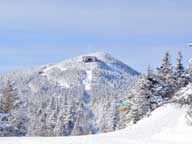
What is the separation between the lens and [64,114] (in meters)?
97.9

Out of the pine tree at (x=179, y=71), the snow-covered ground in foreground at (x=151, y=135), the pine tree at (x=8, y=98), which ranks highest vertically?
the pine tree at (x=179, y=71)

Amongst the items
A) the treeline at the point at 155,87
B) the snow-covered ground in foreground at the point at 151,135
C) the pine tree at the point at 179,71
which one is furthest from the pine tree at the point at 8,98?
the snow-covered ground in foreground at the point at 151,135

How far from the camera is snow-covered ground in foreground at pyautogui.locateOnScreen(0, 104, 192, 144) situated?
19.4 metres

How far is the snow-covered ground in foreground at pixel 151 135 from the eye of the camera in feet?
63.5

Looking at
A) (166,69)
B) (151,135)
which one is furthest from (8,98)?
(151,135)

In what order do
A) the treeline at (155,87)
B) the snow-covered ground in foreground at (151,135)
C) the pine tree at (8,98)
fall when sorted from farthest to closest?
the pine tree at (8,98)
the treeline at (155,87)
the snow-covered ground in foreground at (151,135)

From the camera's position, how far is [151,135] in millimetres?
21766

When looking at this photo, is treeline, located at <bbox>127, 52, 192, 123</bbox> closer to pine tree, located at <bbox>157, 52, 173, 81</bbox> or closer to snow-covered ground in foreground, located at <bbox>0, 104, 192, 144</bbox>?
pine tree, located at <bbox>157, 52, 173, 81</bbox>

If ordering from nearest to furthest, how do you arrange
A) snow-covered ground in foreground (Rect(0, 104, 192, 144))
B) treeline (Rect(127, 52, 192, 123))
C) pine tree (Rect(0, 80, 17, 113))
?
snow-covered ground in foreground (Rect(0, 104, 192, 144)), treeline (Rect(127, 52, 192, 123)), pine tree (Rect(0, 80, 17, 113))

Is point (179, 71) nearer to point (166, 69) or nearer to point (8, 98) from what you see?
point (166, 69)

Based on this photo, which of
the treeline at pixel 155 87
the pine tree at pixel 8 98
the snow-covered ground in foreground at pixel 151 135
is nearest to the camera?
the snow-covered ground in foreground at pixel 151 135

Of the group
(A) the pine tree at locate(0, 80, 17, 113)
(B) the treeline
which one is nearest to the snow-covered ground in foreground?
(B) the treeline

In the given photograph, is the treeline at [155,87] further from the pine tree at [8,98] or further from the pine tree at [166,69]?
the pine tree at [8,98]

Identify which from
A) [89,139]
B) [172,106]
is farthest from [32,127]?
[89,139]
